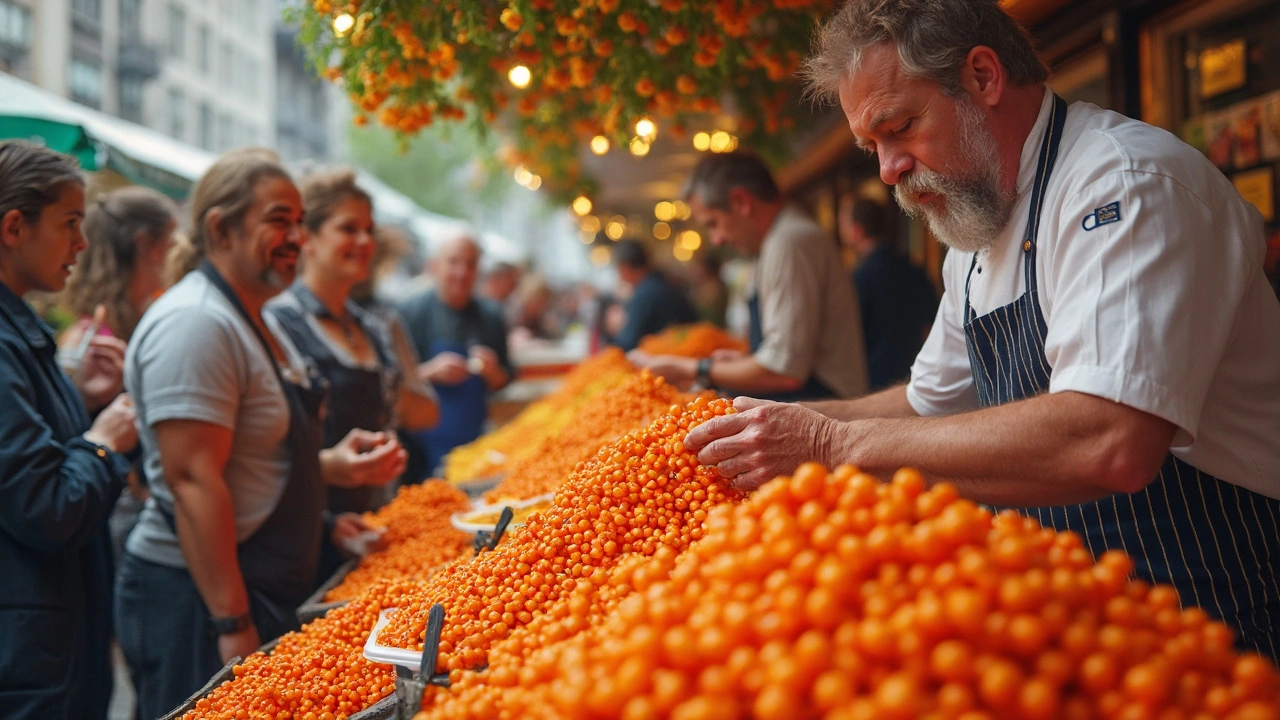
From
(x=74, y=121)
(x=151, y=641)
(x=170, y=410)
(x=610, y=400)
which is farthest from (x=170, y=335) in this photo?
(x=74, y=121)

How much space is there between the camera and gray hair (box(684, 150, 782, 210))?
3.99m

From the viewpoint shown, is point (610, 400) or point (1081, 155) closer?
point (1081, 155)

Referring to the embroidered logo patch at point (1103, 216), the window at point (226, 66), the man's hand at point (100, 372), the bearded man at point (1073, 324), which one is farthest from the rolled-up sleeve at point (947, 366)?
the window at point (226, 66)

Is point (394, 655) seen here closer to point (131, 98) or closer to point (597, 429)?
point (597, 429)

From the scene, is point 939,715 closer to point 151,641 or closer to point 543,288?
point 151,641

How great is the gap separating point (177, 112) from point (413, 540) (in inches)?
268

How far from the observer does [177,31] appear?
5965 millimetres

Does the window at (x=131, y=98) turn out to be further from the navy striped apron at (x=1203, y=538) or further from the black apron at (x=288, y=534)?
the navy striped apron at (x=1203, y=538)

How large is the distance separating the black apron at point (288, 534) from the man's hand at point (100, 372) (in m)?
0.81

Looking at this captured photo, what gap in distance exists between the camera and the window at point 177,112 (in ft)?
25.2

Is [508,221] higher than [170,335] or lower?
higher

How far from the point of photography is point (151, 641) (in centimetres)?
250

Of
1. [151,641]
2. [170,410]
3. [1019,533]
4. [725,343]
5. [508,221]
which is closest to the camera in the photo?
[1019,533]

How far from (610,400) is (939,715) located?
1.98 meters
